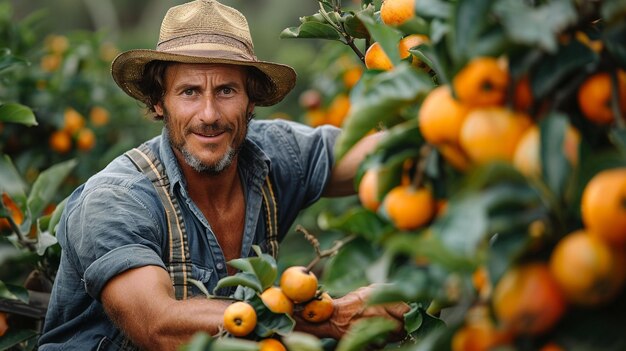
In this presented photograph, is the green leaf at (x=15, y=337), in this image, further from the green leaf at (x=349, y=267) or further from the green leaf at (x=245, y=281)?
the green leaf at (x=349, y=267)

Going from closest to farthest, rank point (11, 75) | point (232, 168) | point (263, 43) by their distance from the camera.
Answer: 1. point (232, 168)
2. point (11, 75)
3. point (263, 43)

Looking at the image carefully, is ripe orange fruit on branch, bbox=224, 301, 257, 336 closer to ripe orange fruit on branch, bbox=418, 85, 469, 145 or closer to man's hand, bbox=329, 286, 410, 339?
man's hand, bbox=329, 286, 410, 339

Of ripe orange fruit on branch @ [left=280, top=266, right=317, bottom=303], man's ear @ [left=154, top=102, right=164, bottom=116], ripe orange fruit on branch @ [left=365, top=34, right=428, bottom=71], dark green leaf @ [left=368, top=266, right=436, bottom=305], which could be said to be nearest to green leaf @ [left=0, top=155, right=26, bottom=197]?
man's ear @ [left=154, top=102, right=164, bottom=116]

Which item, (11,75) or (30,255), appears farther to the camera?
(11,75)

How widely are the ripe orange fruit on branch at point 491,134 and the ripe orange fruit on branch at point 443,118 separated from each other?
0.02m

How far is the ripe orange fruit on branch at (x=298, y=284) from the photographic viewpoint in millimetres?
1657

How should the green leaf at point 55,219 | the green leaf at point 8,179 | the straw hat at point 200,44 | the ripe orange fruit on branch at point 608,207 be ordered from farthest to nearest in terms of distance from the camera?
1. the green leaf at point 55,219
2. the straw hat at point 200,44
3. the green leaf at point 8,179
4. the ripe orange fruit on branch at point 608,207

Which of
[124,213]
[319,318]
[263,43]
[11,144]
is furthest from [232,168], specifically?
[263,43]

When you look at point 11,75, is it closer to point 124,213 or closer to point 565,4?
point 124,213

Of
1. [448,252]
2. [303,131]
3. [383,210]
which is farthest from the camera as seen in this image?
[303,131]

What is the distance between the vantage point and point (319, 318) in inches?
69.6

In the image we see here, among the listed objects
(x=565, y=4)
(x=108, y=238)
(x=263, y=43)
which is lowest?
(x=263, y=43)

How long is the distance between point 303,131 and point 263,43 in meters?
7.74

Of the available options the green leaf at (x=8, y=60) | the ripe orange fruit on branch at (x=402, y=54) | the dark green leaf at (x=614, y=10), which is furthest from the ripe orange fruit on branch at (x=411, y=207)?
the green leaf at (x=8, y=60)
